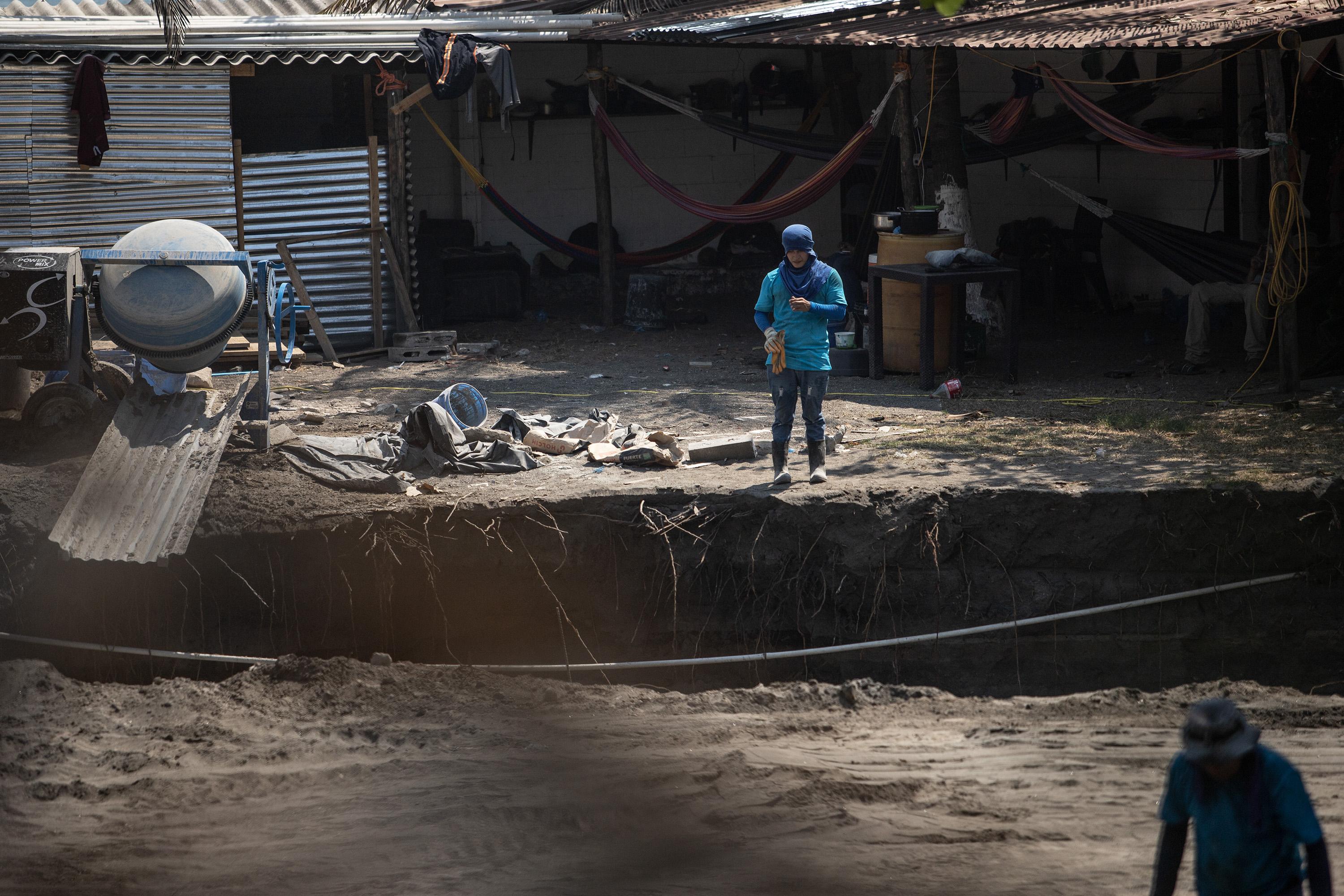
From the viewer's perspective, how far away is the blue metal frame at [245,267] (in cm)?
720

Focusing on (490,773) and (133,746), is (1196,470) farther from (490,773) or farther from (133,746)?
(133,746)

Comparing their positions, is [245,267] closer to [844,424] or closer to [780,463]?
[780,463]

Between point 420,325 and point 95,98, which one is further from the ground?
point 95,98

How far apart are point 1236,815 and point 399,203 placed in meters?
10.0

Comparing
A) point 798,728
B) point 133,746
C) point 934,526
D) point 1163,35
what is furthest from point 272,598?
point 1163,35

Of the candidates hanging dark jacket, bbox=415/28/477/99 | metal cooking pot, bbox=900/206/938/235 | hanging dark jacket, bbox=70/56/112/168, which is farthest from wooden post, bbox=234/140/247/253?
metal cooking pot, bbox=900/206/938/235

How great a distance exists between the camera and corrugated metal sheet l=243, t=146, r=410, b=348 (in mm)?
11406

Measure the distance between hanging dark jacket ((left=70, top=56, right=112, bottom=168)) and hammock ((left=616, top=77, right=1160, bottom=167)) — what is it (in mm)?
4794

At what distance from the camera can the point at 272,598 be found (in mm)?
6961

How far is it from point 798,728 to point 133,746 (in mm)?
3150

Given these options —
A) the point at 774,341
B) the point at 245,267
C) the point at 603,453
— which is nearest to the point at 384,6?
the point at 245,267

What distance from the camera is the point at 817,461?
692 centimetres

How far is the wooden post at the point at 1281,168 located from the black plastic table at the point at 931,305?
6.02ft

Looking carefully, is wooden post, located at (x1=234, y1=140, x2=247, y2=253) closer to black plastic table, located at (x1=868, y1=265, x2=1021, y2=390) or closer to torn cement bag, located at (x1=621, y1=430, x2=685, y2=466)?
torn cement bag, located at (x1=621, y1=430, x2=685, y2=466)
